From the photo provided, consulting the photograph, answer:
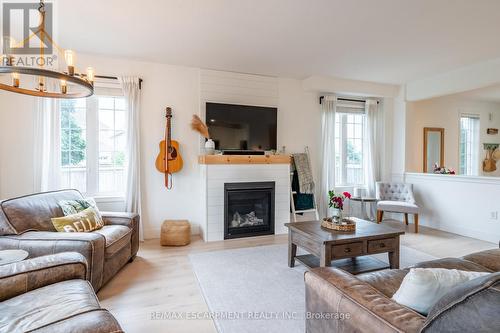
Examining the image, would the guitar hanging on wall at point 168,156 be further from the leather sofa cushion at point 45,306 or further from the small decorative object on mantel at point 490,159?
the small decorative object on mantel at point 490,159

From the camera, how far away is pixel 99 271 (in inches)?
97.3

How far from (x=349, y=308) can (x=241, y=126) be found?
3623mm

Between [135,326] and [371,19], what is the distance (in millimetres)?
3559

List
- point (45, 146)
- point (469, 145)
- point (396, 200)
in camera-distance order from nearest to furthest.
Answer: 1. point (45, 146)
2. point (396, 200)
3. point (469, 145)

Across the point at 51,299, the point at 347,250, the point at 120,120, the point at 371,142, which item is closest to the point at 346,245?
Result: the point at 347,250

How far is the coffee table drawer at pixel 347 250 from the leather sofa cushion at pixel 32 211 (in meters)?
2.78

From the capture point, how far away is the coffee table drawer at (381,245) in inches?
108

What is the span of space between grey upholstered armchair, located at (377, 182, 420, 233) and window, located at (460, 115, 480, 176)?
2545 millimetres

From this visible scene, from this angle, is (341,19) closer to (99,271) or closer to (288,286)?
(288,286)

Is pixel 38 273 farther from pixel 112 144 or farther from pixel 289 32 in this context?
pixel 289 32

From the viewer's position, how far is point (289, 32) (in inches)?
125

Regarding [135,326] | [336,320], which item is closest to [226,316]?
[135,326]

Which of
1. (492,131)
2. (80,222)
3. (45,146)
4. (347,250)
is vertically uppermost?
(492,131)

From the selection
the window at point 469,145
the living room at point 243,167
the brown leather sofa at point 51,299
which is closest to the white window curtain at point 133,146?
the living room at point 243,167
